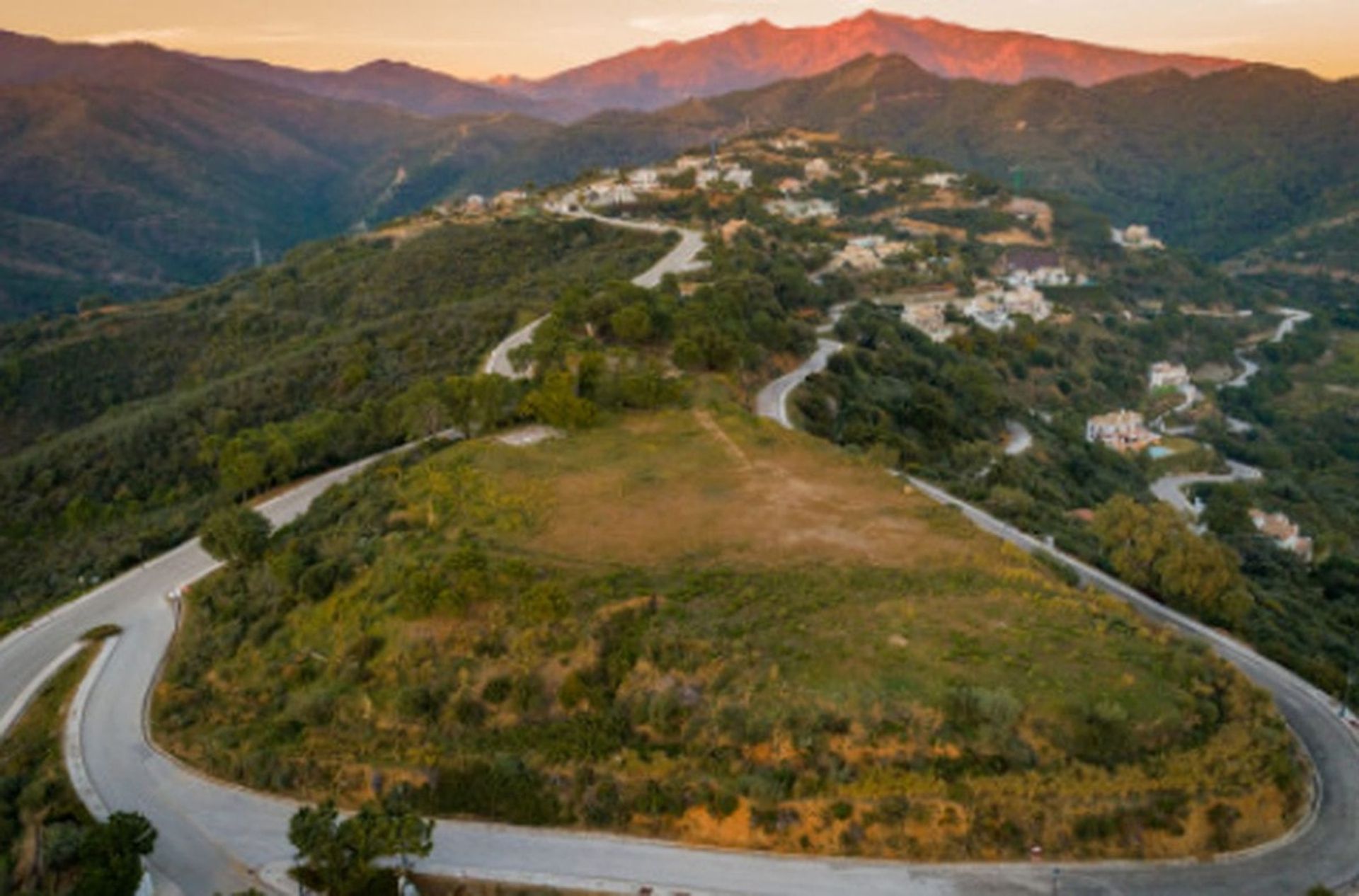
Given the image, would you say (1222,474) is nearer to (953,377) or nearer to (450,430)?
(953,377)

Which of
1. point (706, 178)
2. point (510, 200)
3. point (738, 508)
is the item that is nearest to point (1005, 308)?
point (706, 178)

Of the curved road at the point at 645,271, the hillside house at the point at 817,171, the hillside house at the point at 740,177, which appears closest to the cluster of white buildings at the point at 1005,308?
the curved road at the point at 645,271

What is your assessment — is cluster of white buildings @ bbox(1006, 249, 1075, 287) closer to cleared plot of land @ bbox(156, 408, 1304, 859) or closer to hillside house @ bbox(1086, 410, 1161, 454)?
hillside house @ bbox(1086, 410, 1161, 454)

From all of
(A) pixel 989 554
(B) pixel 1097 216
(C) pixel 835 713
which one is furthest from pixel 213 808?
(B) pixel 1097 216

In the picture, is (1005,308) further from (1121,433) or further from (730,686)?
(730,686)

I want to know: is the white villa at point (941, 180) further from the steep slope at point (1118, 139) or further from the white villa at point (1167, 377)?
the steep slope at point (1118, 139)
